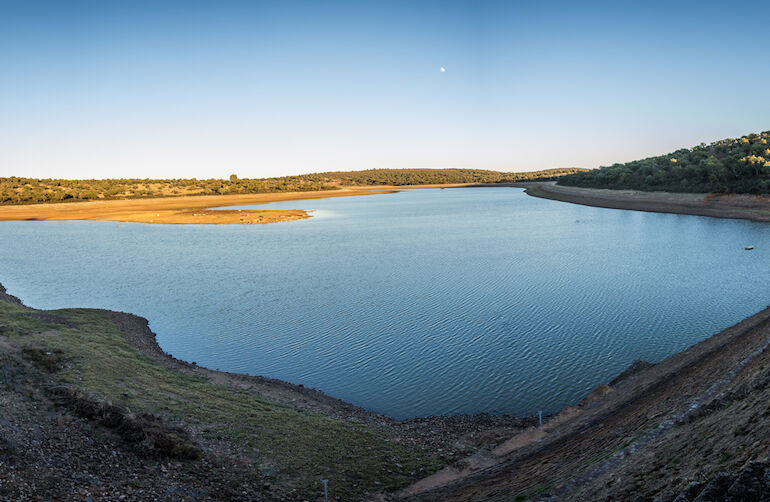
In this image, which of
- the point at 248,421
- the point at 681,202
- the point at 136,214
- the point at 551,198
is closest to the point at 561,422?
the point at 248,421

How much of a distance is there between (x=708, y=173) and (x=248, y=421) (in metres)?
71.3

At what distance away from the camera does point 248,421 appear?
35.8 feet

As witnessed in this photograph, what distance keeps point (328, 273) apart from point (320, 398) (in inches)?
695

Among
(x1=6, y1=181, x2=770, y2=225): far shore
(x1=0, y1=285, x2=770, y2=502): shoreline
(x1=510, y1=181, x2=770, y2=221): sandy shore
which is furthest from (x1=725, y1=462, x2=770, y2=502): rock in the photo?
(x1=6, y1=181, x2=770, y2=225): far shore

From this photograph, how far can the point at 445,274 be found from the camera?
1171 inches

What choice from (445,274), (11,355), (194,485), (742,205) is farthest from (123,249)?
(742,205)

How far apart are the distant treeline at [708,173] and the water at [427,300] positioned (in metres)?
14.0

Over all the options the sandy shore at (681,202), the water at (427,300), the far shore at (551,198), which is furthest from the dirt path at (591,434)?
the far shore at (551,198)

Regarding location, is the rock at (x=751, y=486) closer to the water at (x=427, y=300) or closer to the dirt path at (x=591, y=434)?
the dirt path at (x=591, y=434)

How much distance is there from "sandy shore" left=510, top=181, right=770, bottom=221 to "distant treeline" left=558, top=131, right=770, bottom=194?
1388 mm

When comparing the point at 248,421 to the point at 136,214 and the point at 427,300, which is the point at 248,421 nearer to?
the point at 427,300

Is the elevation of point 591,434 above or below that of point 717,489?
below

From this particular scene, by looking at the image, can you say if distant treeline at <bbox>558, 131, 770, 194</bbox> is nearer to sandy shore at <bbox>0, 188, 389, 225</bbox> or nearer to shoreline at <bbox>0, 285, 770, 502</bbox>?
shoreline at <bbox>0, 285, 770, 502</bbox>

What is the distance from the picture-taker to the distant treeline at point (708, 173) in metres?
55.0
